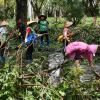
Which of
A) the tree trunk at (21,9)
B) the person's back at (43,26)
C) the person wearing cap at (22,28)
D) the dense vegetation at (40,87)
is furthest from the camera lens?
the tree trunk at (21,9)

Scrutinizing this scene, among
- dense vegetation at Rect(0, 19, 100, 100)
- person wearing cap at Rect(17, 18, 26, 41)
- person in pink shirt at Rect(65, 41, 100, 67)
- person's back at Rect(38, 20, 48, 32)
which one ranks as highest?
person in pink shirt at Rect(65, 41, 100, 67)

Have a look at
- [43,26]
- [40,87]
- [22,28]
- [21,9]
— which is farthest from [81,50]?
[21,9]

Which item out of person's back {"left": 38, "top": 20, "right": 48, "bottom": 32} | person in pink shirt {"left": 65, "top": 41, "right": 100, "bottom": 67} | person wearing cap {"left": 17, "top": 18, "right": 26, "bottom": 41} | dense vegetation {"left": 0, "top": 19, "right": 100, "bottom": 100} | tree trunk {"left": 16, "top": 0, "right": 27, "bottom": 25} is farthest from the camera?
tree trunk {"left": 16, "top": 0, "right": 27, "bottom": 25}

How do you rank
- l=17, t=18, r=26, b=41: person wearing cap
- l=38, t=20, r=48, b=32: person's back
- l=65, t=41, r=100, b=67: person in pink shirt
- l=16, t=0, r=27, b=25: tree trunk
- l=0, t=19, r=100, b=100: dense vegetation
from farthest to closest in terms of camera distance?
1. l=16, t=0, r=27, b=25: tree trunk
2. l=17, t=18, r=26, b=41: person wearing cap
3. l=38, t=20, r=48, b=32: person's back
4. l=0, t=19, r=100, b=100: dense vegetation
5. l=65, t=41, r=100, b=67: person in pink shirt

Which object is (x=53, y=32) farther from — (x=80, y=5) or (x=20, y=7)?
(x=80, y=5)

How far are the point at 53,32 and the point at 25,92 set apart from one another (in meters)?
21.5

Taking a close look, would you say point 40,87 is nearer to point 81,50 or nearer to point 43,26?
point 81,50

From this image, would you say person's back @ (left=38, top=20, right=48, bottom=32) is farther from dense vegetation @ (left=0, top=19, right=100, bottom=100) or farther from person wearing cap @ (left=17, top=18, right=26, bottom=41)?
dense vegetation @ (left=0, top=19, right=100, bottom=100)

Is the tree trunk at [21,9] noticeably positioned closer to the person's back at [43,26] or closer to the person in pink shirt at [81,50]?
the person's back at [43,26]

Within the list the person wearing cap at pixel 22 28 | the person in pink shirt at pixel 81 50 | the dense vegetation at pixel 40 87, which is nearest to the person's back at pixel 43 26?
the person wearing cap at pixel 22 28

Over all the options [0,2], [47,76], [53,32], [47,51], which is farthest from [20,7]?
[0,2]

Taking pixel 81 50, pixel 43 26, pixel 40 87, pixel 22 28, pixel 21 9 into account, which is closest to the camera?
pixel 81 50

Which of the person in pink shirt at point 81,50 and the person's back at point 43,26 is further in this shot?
the person's back at point 43,26

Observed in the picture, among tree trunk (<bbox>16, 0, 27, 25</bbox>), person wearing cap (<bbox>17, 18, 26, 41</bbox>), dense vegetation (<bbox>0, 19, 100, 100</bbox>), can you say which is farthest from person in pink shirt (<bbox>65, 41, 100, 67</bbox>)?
tree trunk (<bbox>16, 0, 27, 25</bbox>)
